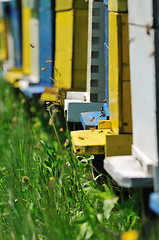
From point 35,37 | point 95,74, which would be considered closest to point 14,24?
point 35,37

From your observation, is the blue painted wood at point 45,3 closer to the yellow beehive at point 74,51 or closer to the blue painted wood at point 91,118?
the yellow beehive at point 74,51

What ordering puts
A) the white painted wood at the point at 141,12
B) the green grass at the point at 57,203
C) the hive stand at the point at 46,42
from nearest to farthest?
1. the white painted wood at the point at 141,12
2. the green grass at the point at 57,203
3. the hive stand at the point at 46,42

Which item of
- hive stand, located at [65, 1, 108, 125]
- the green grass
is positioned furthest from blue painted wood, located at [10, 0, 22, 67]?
hive stand, located at [65, 1, 108, 125]

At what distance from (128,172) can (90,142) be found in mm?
653

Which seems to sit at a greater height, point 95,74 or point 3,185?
point 95,74

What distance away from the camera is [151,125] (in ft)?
5.64

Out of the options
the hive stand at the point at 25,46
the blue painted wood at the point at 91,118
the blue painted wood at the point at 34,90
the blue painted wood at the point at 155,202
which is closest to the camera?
the blue painted wood at the point at 155,202

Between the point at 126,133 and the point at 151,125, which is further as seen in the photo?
the point at 126,133

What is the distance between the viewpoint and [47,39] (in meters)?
4.50

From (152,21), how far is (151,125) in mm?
401

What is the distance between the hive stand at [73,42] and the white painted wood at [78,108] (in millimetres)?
568

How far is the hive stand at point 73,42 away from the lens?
12.3 feet

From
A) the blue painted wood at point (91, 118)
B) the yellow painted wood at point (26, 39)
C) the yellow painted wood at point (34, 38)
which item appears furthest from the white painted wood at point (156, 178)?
the yellow painted wood at point (26, 39)

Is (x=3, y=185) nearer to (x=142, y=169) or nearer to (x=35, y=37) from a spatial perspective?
(x=142, y=169)
